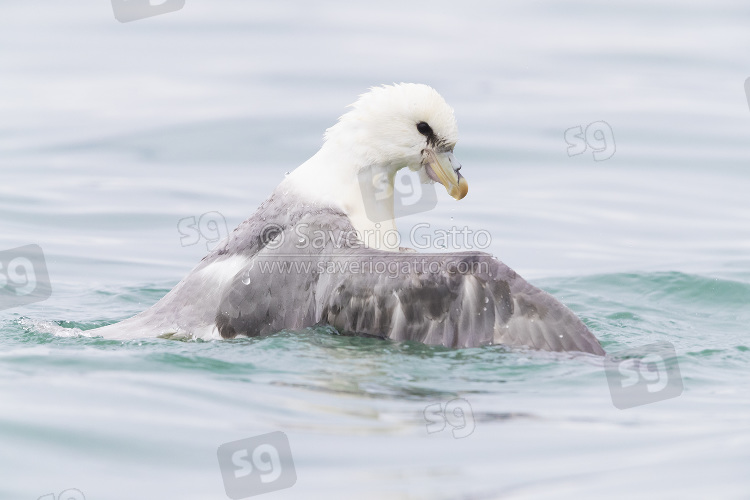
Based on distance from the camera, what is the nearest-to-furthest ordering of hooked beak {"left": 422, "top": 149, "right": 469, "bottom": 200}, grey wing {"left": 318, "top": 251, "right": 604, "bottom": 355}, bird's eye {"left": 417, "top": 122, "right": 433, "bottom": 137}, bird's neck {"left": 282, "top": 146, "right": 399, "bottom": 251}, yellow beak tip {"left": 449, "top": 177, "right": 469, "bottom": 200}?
1. grey wing {"left": 318, "top": 251, "right": 604, "bottom": 355}
2. bird's neck {"left": 282, "top": 146, "right": 399, "bottom": 251}
3. bird's eye {"left": 417, "top": 122, "right": 433, "bottom": 137}
4. hooked beak {"left": 422, "top": 149, "right": 469, "bottom": 200}
5. yellow beak tip {"left": 449, "top": 177, "right": 469, "bottom": 200}

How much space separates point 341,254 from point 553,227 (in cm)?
636

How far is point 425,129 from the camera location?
8391mm

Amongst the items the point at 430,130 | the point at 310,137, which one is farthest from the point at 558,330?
the point at 310,137

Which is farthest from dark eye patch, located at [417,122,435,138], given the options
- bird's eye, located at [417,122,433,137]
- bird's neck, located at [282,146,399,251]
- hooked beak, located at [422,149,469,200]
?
bird's neck, located at [282,146,399,251]

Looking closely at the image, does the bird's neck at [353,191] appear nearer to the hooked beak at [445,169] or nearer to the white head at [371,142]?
the white head at [371,142]

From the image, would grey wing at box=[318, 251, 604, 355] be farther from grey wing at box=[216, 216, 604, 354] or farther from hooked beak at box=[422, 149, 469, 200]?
hooked beak at box=[422, 149, 469, 200]

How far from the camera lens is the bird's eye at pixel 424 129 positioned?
8.37 metres

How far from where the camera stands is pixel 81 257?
42.3 feet

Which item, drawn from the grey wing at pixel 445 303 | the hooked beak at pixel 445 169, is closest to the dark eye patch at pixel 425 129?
the hooked beak at pixel 445 169

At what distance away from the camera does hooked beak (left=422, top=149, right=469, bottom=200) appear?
8508mm

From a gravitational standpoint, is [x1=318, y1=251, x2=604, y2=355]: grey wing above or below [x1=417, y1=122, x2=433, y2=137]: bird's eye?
below

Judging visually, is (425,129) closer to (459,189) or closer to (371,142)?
(371,142)

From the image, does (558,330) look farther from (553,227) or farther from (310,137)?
(310,137)

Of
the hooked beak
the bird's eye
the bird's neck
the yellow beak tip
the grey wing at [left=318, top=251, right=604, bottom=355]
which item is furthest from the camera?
the yellow beak tip
